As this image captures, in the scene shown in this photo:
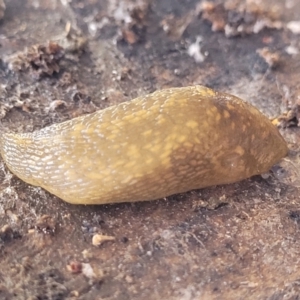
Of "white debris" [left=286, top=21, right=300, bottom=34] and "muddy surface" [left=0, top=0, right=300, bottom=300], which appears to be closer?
"muddy surface" [left=0, top=0, right=300, bottom=300]

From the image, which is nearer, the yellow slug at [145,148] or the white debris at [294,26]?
the yellow slug at [145,148]

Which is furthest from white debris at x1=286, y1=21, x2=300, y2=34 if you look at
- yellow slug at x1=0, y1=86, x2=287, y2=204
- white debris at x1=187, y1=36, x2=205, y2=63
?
yellow slug at x1=0, y1=86, x2=287, y2=204

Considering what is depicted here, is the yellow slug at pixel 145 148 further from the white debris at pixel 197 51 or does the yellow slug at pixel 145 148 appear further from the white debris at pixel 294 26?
the white debris at pixel 294 26

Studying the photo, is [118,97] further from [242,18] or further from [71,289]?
[71,289]

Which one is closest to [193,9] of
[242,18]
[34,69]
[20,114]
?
[242,18]

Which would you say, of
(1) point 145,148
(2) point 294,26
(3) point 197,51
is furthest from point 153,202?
(2) point 294,26

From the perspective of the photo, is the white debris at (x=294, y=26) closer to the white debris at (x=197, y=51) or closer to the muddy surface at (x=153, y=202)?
the muddy surface at (x=153, y=202)

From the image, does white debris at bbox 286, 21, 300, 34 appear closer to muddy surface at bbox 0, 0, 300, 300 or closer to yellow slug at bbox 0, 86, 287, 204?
muddy surface at bbox 0, 0, 300, 300

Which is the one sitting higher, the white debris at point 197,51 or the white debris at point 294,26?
the white debris at point 294,26

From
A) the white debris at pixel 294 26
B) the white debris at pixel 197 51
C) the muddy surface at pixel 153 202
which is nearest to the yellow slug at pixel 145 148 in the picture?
the muddy surface at pixel 153 202
